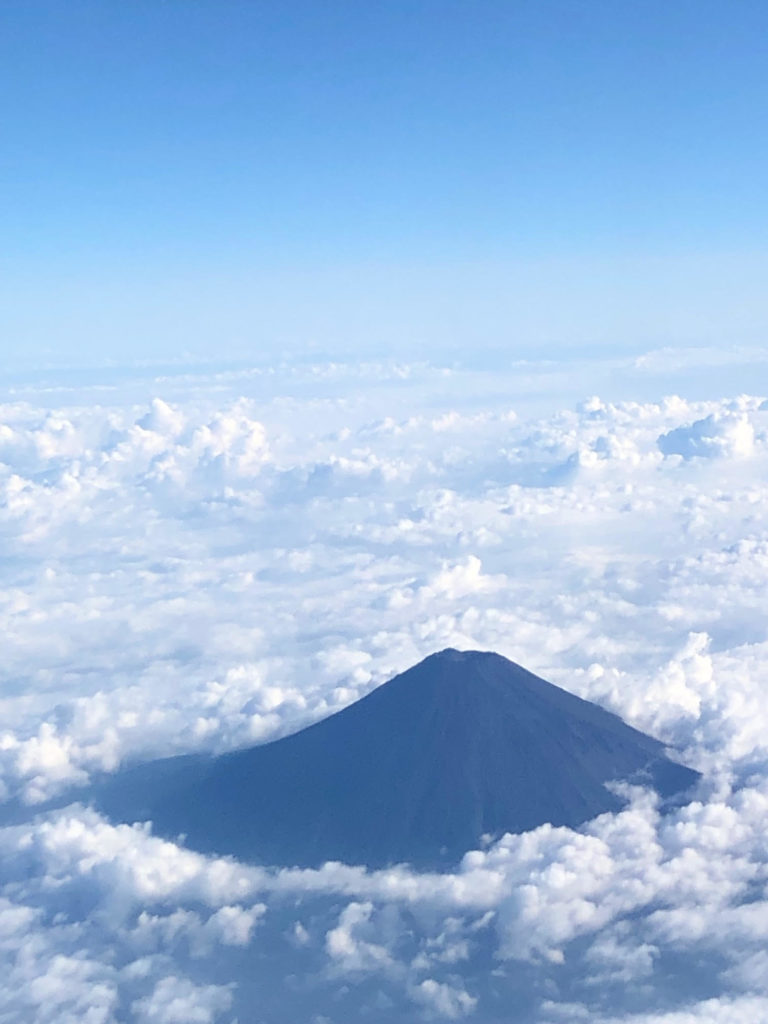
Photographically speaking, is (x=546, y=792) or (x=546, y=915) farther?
(x=546, y=792)

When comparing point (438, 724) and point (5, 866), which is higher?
point (438, 724)

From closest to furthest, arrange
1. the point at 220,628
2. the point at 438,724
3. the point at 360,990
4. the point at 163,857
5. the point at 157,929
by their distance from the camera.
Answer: the point at 360,990 < the point at 157,929 < the point at 163,857 < the point at 438,724 < the point at 220,628

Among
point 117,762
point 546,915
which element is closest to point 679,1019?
point 546,915

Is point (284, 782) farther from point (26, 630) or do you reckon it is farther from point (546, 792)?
point (26, 630)

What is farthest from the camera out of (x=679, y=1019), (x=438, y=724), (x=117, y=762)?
(x=117, y=762)

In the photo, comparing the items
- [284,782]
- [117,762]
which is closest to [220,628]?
[117,762]

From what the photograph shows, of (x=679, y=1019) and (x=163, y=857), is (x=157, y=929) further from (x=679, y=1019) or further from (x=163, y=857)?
(x=679, y=1019)
